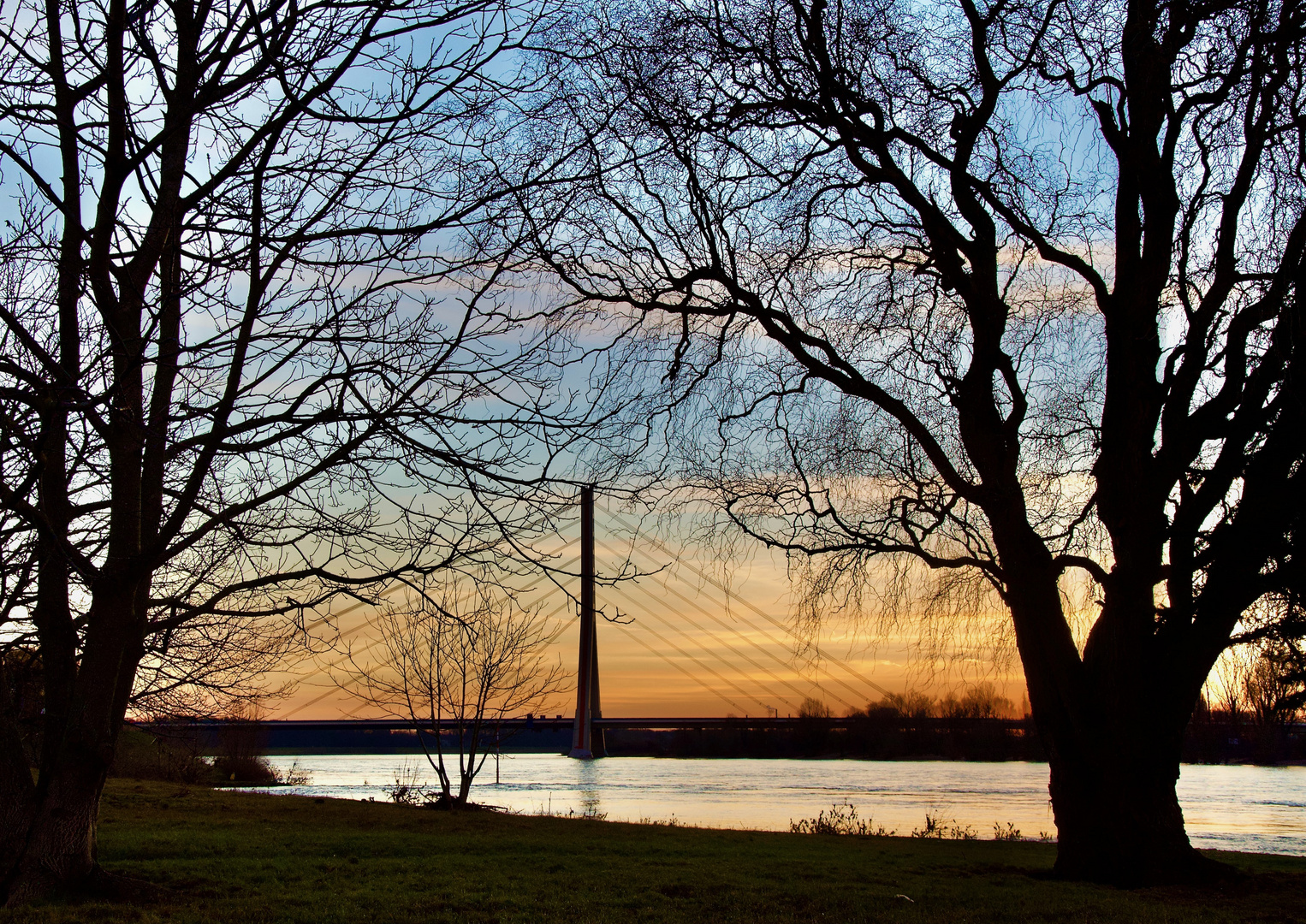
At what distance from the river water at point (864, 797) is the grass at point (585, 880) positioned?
7490 millimetres

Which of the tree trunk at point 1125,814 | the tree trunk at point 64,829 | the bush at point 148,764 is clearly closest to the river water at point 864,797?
the bush at point 148,764

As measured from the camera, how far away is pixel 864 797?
113 ft

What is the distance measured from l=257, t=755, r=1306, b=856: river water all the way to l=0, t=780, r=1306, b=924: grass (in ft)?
24.6

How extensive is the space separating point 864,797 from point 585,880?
91.8 feet

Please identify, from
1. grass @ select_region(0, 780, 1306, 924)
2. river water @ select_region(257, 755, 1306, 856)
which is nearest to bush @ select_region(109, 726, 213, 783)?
river water @ select_region(257, 755, 1306, 856)

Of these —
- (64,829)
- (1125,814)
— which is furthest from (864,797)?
(64,829)

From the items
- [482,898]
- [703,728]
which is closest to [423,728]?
[482,898]

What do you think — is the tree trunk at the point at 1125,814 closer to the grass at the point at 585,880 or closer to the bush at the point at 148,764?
the grass at the point at 585,880

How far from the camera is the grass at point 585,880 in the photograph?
696 centimetres

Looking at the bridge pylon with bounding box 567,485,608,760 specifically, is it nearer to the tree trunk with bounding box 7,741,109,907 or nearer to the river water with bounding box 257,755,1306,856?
the river water with bounding box 257,755,1306,856

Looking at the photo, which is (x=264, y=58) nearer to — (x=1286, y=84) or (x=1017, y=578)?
(x=1017, y=578)

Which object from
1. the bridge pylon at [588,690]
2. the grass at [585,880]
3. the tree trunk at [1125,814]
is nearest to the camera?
the grass at [585,880]

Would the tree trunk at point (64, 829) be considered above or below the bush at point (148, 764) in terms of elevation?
above

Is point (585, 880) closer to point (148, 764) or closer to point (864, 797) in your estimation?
point (148, 764)
